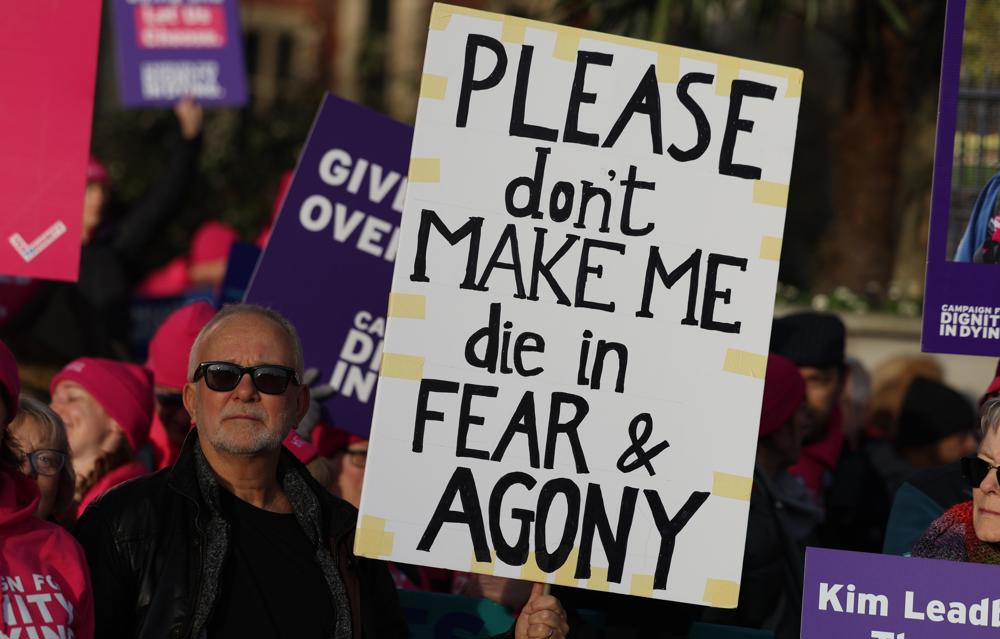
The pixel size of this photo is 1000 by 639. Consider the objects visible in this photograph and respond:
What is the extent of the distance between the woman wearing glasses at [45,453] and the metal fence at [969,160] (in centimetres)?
234

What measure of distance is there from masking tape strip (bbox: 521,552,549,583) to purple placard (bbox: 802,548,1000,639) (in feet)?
1.99

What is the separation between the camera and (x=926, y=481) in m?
5.19

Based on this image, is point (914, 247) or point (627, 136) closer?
point (627, 136)

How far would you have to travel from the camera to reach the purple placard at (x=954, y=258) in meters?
4.65

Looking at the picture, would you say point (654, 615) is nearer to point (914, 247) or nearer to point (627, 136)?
point (627, 136)

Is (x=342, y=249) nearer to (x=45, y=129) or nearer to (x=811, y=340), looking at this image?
(x=45, y=129)

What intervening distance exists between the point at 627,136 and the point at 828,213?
12.0m

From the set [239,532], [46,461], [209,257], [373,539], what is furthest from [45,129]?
[209,257]

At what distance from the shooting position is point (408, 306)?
4164mm

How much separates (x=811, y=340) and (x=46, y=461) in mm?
3182

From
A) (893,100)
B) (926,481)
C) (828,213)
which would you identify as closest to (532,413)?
(926,481)

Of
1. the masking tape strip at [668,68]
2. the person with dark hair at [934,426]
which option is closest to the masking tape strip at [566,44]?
the masking tape strip at [668,68]

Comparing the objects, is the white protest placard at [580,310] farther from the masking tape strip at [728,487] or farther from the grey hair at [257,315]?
the grey hair at [257,315]

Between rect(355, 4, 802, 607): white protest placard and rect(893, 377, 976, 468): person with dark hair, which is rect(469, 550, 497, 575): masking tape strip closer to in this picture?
rect(355, 4, 802, 607): white protest placard
